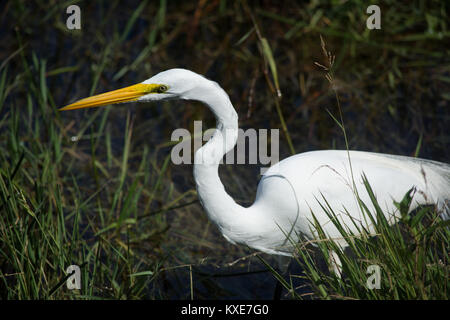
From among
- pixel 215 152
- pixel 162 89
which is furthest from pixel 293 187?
pixel 162 89

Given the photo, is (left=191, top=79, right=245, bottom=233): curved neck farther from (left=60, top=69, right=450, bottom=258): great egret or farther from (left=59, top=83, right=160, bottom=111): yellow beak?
(left=59, top=83, right=160, bottom=111): yellow beak

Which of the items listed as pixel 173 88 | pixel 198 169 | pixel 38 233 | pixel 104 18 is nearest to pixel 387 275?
pixel 198 169

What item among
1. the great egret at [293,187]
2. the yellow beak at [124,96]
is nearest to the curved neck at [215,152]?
the great egret at [293,187]

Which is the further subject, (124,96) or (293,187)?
(293,187)

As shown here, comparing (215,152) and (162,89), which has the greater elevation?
(162,89)

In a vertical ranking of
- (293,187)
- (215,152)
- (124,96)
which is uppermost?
(124,96)

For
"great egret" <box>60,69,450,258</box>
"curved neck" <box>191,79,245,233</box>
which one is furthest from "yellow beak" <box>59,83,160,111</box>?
"curved neck" <box>191,79,245,233</box>

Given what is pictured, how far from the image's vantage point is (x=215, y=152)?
1.83m

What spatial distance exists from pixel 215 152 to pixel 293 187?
38 cm

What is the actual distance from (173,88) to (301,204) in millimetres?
663

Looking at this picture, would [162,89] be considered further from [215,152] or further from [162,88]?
[215,152]

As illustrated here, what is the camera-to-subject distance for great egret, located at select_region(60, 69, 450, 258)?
1.83 m

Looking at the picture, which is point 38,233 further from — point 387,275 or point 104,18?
point 104,18
